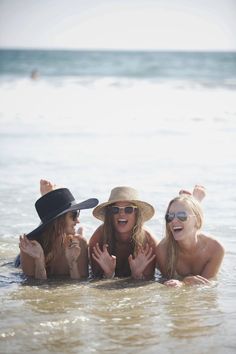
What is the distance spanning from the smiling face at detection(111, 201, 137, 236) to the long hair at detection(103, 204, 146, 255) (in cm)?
4

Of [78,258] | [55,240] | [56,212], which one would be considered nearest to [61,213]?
[56,212]

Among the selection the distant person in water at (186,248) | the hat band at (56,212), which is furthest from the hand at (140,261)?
the hat band at (56,212)

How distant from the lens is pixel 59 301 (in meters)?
5.14

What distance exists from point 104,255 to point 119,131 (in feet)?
34.9

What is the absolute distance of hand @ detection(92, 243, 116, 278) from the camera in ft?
19.3

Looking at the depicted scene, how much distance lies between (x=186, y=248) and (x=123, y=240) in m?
0.59

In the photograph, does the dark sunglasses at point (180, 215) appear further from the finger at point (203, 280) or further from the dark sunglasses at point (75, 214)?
the dark sunglasses at point (75, 214)

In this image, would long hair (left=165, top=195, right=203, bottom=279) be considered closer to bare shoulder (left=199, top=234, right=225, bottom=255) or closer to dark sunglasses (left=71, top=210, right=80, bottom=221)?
bare shoulder (left=199, top=234, right=225, bottom=255)

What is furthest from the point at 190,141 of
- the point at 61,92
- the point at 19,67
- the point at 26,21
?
the point at 26,21

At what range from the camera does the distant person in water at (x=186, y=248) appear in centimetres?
579

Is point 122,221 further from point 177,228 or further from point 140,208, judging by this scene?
point 177,228

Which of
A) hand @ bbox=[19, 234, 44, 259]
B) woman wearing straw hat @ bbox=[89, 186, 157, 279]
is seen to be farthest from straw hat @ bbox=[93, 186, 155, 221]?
hand @ bbox=[19, 234, 44, 259]

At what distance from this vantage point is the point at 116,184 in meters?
10.0

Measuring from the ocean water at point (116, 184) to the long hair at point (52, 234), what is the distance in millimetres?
305
